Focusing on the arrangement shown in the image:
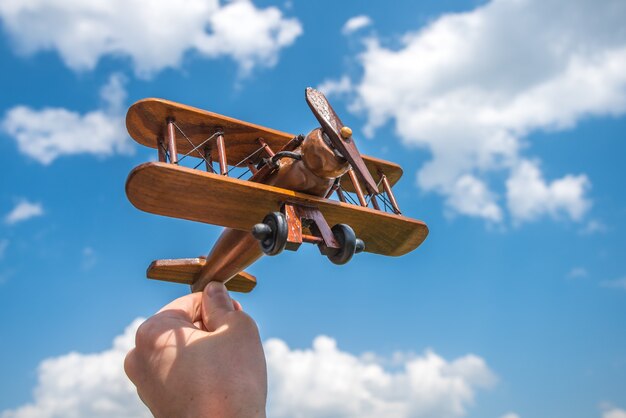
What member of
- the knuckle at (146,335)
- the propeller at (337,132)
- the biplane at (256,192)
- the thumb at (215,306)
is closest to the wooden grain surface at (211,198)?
the biplane at (256,192)

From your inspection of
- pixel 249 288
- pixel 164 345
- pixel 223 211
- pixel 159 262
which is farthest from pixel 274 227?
pixel 249 288

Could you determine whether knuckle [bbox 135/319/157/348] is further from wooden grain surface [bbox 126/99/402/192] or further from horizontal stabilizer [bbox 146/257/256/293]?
wooden grain surface [bbox 126/99/402/192]

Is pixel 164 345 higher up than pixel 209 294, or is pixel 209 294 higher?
pixel 209 294

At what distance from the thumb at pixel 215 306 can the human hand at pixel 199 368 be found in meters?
0.03

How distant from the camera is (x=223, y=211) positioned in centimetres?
277

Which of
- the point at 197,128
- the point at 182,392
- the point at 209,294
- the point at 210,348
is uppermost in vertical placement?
the point at 197,128

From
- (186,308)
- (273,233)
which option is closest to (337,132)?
(273,233)

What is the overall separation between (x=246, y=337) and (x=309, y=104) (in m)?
1.29

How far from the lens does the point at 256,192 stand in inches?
106

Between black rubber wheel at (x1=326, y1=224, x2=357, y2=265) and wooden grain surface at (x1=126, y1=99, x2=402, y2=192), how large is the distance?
1.13m

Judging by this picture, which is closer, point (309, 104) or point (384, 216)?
point (309, 104)

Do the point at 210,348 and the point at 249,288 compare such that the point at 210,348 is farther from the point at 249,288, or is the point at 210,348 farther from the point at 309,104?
the point at 249,288

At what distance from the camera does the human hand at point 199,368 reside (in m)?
1.95

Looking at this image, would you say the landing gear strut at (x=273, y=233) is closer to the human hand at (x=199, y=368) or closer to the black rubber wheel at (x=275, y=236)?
the black rubber wheel at (x=275, y=236)
